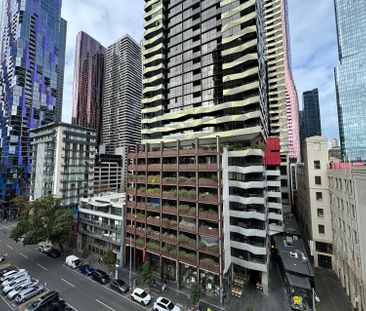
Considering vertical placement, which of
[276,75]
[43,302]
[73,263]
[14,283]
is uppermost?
[276,75]

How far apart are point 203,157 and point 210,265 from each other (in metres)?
18.2

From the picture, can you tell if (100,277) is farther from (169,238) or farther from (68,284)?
(169,238)

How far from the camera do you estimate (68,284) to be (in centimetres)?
3425

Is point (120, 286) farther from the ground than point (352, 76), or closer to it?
closer to it

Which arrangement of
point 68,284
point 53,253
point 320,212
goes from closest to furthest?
point 68,284 < point 320,212 < point 53,253

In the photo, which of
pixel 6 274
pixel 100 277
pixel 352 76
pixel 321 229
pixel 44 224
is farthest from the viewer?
pixel 352 76

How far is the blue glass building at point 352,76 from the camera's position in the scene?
121m

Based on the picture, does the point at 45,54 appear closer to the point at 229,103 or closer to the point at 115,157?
the point at 115,157

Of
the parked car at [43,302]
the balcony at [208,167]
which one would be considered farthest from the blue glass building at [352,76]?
the parked car at [43,302]

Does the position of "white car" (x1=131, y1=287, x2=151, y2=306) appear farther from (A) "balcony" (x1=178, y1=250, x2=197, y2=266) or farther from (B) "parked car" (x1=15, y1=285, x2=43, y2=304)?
(B) "parked car" (x1=15, y1=285, x2=43, y2=304)

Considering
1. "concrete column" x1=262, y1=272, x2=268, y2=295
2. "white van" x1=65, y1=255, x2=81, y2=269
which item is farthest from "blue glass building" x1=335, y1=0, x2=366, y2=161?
"white van" x1=65, y1=255, x2=81, y2=269

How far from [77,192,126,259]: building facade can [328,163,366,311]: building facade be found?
40.7m

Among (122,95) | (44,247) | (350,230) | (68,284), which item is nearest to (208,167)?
(350,230)

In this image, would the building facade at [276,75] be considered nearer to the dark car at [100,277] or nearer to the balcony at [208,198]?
the balcony at [208,198]
